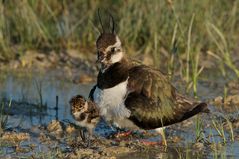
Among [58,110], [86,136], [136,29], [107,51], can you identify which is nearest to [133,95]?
[107,51]

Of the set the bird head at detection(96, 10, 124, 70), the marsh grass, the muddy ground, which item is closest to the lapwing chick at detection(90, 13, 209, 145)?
the bird head at detection(96, 10, 124, 70)

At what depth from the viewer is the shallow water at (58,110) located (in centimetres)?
745

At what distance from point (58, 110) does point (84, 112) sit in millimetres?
1568

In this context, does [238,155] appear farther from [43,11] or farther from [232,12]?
[43,11]

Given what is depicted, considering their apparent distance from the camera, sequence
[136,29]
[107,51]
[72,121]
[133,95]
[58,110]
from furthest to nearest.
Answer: [136,29] → [58,110] → [72,121] → [107,51] → [133,95]

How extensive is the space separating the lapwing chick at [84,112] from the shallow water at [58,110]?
0.57 m

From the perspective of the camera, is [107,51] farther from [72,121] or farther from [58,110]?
[58,110]

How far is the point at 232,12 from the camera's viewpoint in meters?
11.9

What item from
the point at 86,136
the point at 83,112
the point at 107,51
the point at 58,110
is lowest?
the point at 86,136

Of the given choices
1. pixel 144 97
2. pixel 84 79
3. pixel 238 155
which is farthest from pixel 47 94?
pixel 238 155

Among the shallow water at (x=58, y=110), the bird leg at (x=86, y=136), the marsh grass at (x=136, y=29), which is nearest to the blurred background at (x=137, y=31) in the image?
the marsh grass at (x=136, y=29)

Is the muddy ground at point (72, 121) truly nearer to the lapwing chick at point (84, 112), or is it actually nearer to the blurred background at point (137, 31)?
the lapwing chick at point (84, 112)

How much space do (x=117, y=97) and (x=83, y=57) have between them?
4.01 metres

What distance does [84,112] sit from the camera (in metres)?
7.70
